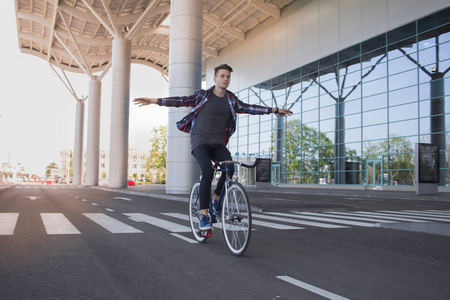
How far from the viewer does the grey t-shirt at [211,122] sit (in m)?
4.88

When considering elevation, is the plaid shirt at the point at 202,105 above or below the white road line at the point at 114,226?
above

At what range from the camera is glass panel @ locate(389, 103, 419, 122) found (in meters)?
26.0

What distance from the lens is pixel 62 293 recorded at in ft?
9.48

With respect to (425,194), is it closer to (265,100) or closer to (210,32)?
(265,100)

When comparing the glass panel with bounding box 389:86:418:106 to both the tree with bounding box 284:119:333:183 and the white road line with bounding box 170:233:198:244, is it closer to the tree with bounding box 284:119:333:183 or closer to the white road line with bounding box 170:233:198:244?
the tree with bounding box 284:119:333:183

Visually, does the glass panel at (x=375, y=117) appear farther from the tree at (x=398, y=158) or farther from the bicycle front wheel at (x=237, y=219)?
the bicycle front wheel at (x=237, y=219)

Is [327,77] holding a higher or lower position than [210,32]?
lower

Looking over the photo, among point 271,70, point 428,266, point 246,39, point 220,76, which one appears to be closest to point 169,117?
point 220,76

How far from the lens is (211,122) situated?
4.90m

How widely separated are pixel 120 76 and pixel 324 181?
64.5 ft

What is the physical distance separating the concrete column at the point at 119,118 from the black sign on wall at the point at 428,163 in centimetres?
2312

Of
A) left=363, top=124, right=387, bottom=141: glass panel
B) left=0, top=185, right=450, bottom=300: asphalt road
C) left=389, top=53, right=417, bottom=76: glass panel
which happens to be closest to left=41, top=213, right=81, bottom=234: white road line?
left=0, top=185, right=450, bottom=300: asphalt road

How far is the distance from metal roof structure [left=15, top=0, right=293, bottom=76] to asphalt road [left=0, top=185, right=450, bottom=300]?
27.0 meters

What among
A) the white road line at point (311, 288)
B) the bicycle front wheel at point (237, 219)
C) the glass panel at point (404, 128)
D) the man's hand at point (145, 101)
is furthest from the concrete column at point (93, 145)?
the white road line at point (311, 288)
